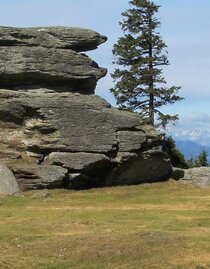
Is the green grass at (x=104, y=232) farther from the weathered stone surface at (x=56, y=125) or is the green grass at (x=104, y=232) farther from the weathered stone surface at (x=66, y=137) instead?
the weathered stone surface at (x=56, y=125)

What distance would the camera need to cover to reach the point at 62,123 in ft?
106

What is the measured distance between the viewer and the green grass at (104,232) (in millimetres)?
13305

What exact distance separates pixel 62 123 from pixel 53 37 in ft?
21.5

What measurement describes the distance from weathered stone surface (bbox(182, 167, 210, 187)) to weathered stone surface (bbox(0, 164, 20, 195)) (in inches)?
533

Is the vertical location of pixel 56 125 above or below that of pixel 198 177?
above

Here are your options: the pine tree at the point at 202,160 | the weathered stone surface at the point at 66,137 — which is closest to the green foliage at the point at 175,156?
the pine tree at the point at 202,160

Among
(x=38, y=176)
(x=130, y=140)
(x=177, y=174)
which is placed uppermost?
(x=130, y=140)

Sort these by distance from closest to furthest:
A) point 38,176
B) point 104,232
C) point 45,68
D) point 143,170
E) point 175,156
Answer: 1. point 104,232
2. point 38,176
3. point 45,68
4. point 143,170
5. point 175,156

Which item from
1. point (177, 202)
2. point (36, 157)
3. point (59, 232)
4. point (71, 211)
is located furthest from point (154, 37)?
point (59, 232)

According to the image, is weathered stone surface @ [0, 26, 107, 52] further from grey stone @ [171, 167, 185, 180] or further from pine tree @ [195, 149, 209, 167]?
pine tree @ [195, 149, 209, 167]

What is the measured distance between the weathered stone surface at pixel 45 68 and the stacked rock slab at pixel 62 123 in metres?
0.06

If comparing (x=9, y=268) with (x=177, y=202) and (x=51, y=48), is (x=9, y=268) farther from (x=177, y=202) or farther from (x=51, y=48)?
(x=51, y=48)

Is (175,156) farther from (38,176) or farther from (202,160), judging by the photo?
(38,176)

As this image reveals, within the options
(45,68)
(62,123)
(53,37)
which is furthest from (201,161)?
(45,68)
